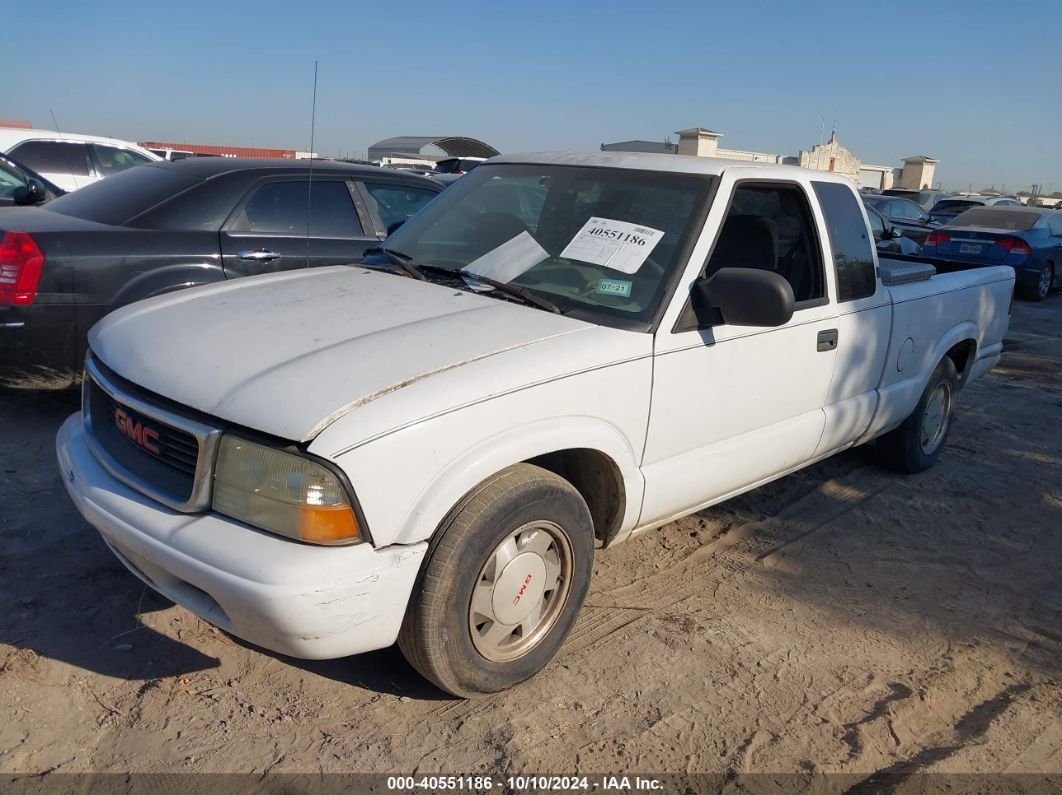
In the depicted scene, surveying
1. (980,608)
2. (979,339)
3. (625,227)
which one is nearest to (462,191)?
(625,227)

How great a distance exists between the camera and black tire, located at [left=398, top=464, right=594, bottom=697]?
2561mm

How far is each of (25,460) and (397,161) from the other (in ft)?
82.5

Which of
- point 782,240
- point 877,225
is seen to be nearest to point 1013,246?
point 877,225

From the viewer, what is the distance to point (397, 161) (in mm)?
28281

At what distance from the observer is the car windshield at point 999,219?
540 inches

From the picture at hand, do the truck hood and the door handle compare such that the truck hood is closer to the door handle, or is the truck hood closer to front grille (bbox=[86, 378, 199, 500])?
front grille (bbox=[86, 378, 199, 500])

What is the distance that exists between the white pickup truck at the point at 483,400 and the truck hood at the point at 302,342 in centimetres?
1

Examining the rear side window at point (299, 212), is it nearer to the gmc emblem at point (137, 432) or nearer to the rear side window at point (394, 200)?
the rear side window at point (394, 200)

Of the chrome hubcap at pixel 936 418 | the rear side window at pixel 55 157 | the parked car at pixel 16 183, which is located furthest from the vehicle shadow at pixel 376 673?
the rear side window at pixel 55 157

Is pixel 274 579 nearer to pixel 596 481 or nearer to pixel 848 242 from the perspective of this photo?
pixel 596 481

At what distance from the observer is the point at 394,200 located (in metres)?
6.30

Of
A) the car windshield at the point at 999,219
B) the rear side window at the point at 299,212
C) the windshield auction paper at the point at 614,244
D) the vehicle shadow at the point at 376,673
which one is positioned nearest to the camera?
the vehicle shadow at the point at 376,673

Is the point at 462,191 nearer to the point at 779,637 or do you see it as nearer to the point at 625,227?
the point at 625,227

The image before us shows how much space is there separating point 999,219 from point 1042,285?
1263 mm
